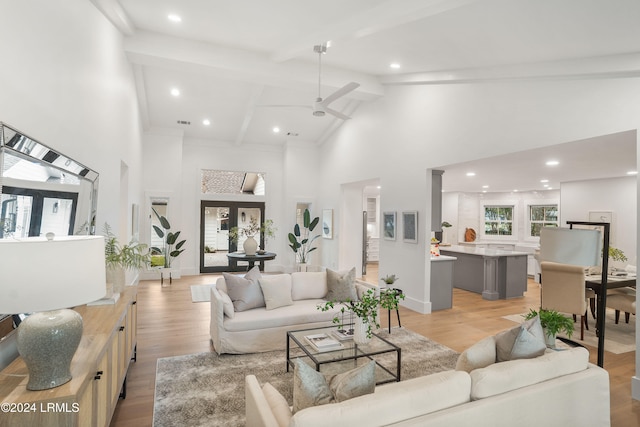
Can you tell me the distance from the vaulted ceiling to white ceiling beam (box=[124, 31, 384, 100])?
0.02 meters

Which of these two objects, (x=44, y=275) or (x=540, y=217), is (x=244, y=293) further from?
(x=540, y=217)

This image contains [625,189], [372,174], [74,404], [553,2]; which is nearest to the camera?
[74,404]

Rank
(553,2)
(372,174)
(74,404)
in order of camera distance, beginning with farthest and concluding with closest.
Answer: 1. (372,174)
2. (553,2)
3. (74,404)

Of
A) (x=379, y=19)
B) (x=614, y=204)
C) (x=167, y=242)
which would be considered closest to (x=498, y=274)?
(x=614, y=204)

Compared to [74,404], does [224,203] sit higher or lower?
higher

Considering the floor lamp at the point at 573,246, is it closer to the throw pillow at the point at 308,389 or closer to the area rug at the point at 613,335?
the throw pillow at the point at 308,389

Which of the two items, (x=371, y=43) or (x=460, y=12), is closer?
(x=460, y=12)

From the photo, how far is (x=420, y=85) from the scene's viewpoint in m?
6.02

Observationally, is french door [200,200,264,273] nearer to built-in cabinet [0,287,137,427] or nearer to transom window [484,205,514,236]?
built-in cabinet [0,287,137,427]

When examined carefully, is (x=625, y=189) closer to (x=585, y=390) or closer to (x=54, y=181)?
(x=585, y=390)

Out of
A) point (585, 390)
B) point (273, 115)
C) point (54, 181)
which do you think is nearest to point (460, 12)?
point (585, 390)

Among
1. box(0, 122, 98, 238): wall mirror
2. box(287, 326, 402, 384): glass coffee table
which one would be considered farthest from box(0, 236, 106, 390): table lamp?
box(287, 326, 402, 384): glass coffee table

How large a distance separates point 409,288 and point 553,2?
455 cm

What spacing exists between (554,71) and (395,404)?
405 cm
